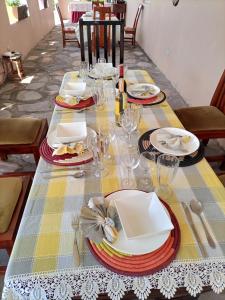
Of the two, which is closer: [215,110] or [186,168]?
[186,168]

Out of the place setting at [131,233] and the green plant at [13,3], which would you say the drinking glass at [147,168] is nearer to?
the place setting at [131,233]

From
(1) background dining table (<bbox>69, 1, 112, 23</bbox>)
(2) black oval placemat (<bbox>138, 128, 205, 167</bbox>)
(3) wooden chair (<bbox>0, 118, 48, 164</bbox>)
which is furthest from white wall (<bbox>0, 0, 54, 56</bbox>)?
(2) black oval placemat (<bbox>138, 128, 205, 167</bbox>)

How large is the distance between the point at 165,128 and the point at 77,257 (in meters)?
0.71

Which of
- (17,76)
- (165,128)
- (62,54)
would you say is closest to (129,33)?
(62,54)

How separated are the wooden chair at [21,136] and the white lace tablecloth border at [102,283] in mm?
1031

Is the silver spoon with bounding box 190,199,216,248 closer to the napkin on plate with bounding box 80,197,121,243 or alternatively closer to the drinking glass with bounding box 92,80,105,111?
the napkin on plate with bounding box 80,197,121,243

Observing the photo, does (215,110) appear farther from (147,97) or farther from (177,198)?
(177,198)

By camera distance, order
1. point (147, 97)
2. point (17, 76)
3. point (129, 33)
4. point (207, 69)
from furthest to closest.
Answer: point (129, 33) < point (17, 76) < point (207, 69) < point (147, 97)

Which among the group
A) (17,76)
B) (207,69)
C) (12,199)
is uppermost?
(207,69)

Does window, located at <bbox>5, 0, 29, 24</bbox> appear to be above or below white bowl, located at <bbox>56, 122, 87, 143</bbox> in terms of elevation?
above

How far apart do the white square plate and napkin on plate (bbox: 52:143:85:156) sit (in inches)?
12.6

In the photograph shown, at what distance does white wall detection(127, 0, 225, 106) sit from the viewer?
88.3 inches

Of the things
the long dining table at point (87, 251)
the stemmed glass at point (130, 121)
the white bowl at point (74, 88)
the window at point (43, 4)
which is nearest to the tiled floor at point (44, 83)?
the long dining table at point (87, 251)

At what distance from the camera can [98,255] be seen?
618 mm
